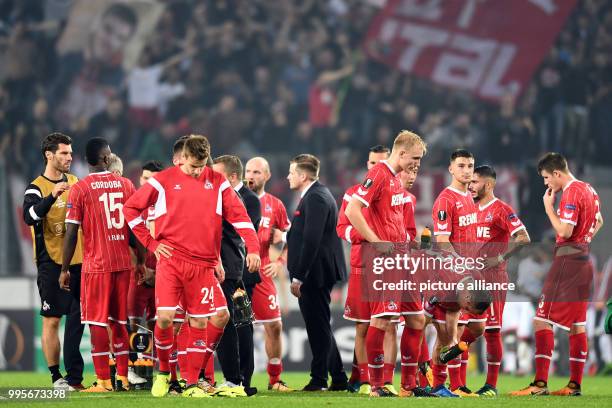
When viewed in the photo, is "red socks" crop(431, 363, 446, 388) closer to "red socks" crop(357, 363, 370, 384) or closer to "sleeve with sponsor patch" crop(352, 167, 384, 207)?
"red socks" crop(357, 363, 370, 384)

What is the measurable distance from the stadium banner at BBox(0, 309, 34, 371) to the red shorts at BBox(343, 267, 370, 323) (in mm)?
6836

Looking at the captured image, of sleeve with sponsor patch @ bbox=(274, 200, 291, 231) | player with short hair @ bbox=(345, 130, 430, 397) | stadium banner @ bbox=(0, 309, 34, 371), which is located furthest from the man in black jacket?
stadium banner @ bbox=(0, 309, 34, 371)

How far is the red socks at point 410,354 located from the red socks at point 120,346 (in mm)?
2352

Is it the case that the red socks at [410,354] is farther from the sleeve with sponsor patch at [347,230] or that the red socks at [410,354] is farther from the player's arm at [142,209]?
the player's arm at [142,209]

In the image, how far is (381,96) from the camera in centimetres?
2317

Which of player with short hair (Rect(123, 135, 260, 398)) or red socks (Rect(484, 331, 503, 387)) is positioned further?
red socks (Rect(484, 331, 503, 387))

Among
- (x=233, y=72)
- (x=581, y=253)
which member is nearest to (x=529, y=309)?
(x=581, y=253)

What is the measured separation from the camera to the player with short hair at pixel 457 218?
9.70 metres

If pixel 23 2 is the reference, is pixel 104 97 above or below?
below

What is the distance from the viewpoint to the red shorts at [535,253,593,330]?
33.3 feet

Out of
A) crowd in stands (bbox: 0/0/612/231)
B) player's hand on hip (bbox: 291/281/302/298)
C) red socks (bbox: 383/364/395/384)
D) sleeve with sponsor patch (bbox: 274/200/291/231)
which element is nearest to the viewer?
red socks (bbox: 383/364/395/384)

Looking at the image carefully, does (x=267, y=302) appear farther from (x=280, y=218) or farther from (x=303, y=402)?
(x=303, y=402)

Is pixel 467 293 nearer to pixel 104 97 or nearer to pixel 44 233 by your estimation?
pixel 44 233

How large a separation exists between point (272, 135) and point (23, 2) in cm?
609
